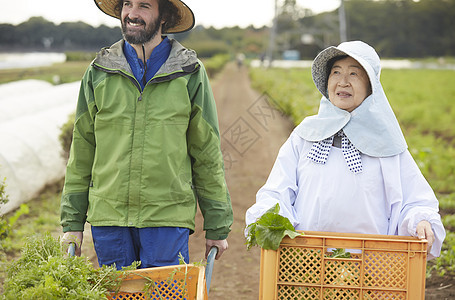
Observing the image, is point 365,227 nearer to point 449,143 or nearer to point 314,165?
point 314,165

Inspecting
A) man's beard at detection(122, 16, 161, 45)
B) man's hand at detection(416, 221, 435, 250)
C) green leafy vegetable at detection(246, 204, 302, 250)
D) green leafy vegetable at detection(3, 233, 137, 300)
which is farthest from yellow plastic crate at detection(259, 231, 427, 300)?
man's beard at detection(122, 16, 161, 45)

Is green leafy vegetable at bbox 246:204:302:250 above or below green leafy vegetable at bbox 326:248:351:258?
above

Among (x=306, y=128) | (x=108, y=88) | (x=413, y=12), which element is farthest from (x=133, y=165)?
(x=413, y=12)

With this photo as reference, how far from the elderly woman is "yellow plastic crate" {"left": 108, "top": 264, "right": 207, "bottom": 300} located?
0.46 meters

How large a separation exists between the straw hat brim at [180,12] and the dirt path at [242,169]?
7.76 ft

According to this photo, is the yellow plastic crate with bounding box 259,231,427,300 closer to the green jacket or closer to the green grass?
the green jacket

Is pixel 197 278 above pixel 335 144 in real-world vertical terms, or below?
below

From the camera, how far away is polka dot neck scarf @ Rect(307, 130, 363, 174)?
2244 mm

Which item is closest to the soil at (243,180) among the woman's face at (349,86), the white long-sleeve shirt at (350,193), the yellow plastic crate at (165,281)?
the white long-sleeve shirt at (350,193)

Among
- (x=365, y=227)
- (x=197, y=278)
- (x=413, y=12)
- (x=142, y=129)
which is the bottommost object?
(x=197, y=278)

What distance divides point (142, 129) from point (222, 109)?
51.2ft

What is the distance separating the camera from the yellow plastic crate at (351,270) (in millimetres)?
1803

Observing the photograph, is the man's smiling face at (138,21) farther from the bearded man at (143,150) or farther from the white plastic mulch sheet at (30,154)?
the white plastic mulch sheet at (30,154)

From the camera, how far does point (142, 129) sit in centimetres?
229
